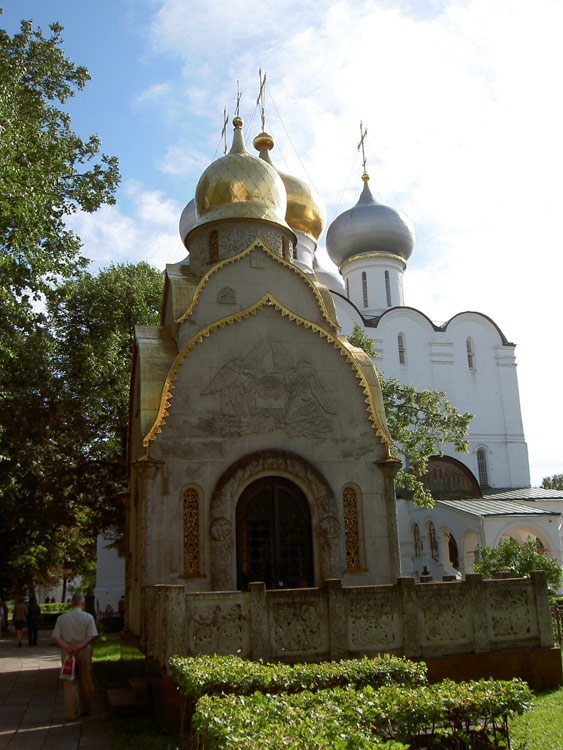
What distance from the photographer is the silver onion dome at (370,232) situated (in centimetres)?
3312

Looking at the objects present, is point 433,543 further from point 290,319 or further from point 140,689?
point 140,689

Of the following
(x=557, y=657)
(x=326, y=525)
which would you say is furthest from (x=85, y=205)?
(x=557, y=657)

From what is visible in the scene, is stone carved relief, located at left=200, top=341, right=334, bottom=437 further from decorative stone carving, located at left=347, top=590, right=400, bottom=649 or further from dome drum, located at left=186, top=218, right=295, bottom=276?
decorative stone carving, located at left=347, top=590, right=400, bottom=649

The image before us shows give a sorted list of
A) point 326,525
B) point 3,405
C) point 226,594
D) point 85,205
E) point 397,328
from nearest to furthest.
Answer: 1. point 226,594
2. point 326,525
3. point 85,205
4. point 3,405
5. point 397,328

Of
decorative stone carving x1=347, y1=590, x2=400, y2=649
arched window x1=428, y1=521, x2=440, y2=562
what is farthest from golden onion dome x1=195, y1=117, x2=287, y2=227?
arched window x1=428, y1=521, x2=440, y2=562

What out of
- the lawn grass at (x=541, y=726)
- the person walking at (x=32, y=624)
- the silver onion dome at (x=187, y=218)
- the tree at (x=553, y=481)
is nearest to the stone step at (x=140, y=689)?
the lawn grass at (x=541, y=726)

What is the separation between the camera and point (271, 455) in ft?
33.8

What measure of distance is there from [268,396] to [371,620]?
13.0 ft

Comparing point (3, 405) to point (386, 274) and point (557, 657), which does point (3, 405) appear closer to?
point (557, 657)

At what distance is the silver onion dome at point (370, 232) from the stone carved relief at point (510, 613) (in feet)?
86.5

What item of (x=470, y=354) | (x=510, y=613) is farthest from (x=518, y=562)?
(x=470, y=354)

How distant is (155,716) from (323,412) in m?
4.99

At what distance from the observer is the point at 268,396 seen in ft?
34.9

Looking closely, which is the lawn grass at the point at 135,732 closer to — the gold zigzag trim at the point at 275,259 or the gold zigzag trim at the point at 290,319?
the gold zigzag trim at the point at 290,319
